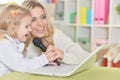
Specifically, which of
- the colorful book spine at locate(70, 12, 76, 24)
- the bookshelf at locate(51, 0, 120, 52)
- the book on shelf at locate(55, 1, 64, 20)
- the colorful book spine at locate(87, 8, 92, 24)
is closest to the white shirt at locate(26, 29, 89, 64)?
the bookshelf at locate(51, 0, 120, 52)

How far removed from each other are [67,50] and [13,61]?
64 cm

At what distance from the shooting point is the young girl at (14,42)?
107cm

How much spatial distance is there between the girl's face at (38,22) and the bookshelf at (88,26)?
4.76 feet

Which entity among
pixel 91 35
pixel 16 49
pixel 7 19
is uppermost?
pixel 7 19

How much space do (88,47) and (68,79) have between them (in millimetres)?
2444

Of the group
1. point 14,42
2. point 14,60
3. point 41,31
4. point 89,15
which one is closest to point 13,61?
point 14,60

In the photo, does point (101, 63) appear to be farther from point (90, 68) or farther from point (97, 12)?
point (90, 68)

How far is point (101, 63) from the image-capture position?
317 cm

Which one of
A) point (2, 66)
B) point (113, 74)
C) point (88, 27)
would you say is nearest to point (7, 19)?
point (2, 66)

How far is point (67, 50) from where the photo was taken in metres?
1.66

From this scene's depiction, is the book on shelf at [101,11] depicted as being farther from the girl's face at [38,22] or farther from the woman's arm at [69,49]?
the girl's face at [38,22]

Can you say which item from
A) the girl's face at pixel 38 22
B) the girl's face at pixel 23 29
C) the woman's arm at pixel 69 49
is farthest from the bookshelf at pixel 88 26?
the girl's face at pixel 23 29

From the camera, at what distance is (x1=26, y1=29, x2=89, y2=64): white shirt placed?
1.42 metres

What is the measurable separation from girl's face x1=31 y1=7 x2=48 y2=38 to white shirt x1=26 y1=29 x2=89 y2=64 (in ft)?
0.28
